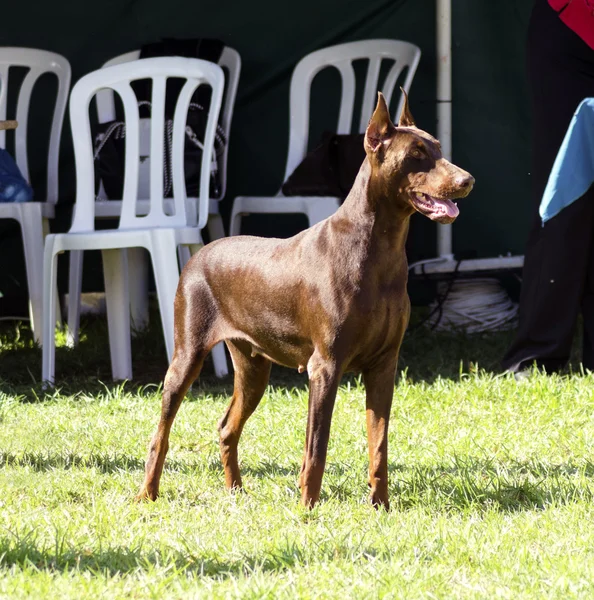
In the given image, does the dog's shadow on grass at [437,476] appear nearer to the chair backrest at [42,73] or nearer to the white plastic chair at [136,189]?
the white plastic chair at [136,189]

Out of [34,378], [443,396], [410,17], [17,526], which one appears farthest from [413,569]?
[410,17]

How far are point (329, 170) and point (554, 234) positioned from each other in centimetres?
151

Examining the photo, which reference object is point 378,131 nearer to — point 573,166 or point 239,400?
point 239,400

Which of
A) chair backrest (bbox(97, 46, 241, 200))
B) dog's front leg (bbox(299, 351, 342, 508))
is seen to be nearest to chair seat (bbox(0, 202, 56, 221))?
chair backrest (bbox(97, 46, 241, 200))

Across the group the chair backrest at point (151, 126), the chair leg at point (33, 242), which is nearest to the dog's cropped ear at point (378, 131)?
the chair backrest at point (151, 126)

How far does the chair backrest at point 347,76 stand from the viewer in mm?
6324

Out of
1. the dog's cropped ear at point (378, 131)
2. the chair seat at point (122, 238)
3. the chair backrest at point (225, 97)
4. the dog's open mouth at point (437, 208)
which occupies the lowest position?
the chair seat at point (122, 238)

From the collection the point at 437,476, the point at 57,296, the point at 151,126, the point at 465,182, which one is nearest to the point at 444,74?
the point at 151,126

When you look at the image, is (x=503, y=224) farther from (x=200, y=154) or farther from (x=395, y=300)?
(x=395, y=300)

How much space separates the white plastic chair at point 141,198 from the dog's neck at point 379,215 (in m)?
3.17

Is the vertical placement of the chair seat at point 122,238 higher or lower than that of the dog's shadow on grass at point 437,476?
higher

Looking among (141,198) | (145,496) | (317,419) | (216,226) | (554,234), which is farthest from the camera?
(216,226)

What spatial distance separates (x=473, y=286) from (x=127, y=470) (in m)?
3.61

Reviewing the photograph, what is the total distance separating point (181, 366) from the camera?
3.28m
